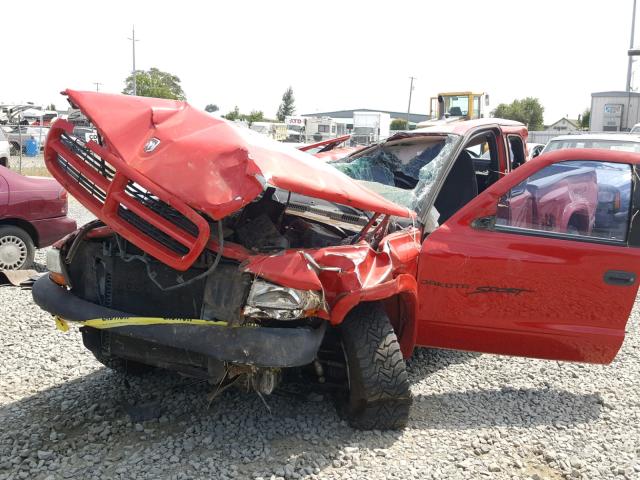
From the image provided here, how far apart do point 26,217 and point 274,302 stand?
5.18 metres

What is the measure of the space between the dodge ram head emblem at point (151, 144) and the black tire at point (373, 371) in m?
1.37

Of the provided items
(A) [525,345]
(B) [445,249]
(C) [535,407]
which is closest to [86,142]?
(B) [445,249]

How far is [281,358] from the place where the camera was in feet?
9.28

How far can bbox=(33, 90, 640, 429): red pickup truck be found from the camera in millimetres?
2898

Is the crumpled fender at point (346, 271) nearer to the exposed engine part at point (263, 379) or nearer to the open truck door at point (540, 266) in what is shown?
the open truck door at point (540, 266)

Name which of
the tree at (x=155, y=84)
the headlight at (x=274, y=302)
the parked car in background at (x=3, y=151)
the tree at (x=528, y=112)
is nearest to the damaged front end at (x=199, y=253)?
the headlight at (x=274, y=302)

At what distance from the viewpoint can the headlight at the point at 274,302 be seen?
2.85 meters

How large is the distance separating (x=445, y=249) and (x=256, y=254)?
4.20 ft

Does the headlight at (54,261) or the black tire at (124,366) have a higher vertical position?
the headlight at (54,261)

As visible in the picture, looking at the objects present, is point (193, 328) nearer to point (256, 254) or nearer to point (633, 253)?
point (256, 254)

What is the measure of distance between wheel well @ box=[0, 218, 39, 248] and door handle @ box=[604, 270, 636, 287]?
6.10 m

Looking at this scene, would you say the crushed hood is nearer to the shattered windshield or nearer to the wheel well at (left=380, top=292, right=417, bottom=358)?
the wheel well at (left=380, top=292, right=417, bottom=358)

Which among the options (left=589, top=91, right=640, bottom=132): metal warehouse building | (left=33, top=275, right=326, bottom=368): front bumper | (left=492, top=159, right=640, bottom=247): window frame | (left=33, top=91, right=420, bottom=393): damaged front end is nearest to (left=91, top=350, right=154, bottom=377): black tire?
(left=33, top=91, right=420, bottom=393): damaged front end

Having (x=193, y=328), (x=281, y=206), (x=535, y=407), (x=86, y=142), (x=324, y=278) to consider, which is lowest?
(x=535, y=407)
